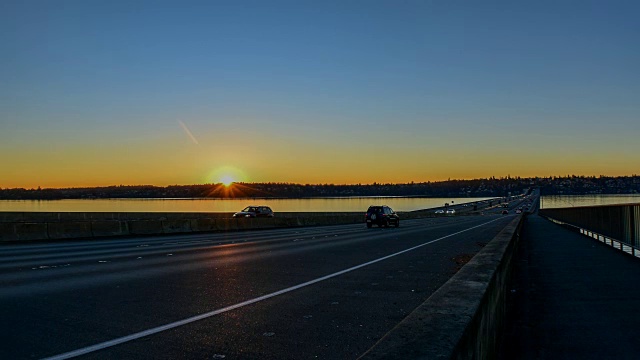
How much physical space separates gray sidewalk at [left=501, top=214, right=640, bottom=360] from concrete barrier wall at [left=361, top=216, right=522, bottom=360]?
90cm

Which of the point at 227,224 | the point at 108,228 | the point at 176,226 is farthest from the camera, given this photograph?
the point at 227,224

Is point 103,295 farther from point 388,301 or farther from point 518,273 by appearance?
point 518,273

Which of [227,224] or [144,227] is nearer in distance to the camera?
[144,227]

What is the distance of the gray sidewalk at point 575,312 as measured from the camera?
22.1ft

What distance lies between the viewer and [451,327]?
13.3 ft

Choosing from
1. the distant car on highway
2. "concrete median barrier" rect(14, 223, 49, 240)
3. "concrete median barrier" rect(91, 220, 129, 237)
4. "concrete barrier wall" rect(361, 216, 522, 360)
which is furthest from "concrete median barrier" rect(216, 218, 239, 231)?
"concrete barrier wall" rect(361, 216, 522, 360)

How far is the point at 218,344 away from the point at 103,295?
12.9 ft

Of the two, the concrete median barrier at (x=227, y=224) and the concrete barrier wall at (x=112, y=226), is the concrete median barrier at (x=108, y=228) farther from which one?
the concrete median barrier at (x=227, y=224)

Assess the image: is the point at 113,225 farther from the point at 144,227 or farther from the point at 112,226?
the point at 144,227

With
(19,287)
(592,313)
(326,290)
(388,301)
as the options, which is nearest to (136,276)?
(19,287)

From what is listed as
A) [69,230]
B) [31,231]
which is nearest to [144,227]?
[69,230]

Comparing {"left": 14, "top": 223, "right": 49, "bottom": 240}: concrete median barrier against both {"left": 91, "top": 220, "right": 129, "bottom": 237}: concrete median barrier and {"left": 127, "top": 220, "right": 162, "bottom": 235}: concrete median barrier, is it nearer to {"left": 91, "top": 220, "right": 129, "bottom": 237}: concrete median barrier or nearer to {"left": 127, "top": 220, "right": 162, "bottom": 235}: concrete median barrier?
{"left": 91, "top": 220, "right": 129, "bottom": 237}: concrete median barrier

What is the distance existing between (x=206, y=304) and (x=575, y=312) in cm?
591

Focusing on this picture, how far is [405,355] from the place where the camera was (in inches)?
131
